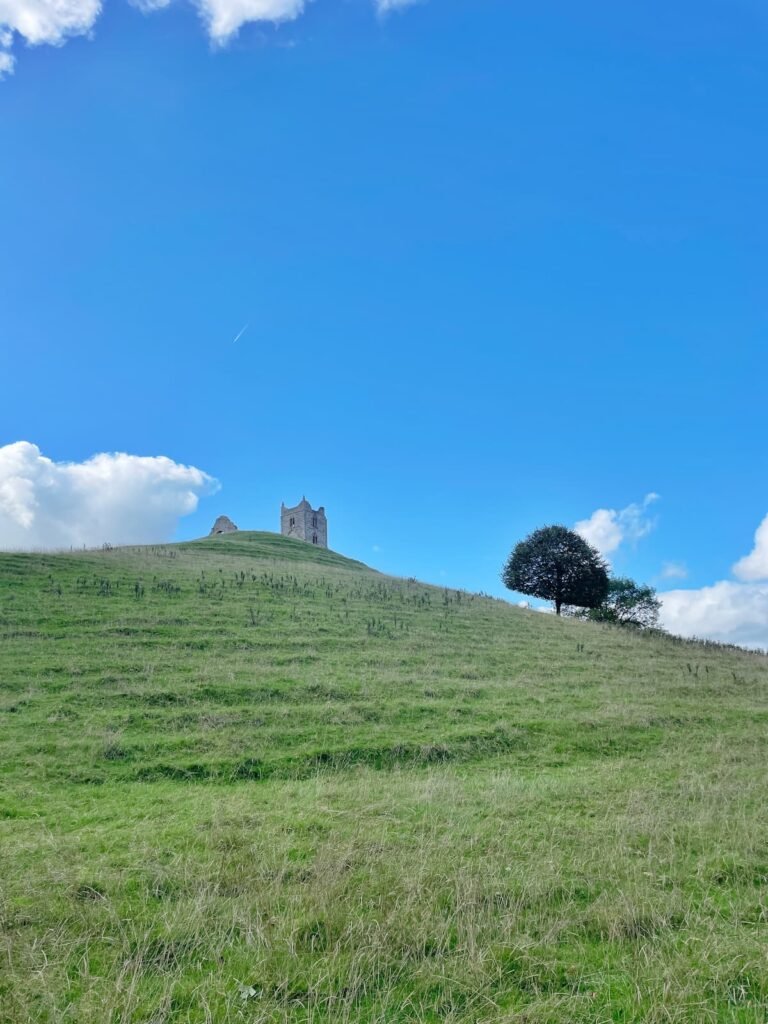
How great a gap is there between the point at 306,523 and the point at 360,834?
86.8m

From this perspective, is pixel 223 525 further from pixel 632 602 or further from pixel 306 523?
pixel 632 602

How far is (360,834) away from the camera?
9.16 m

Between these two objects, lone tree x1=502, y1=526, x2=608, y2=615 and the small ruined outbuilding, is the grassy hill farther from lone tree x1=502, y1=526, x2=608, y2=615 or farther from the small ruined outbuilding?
the small ruined outbuilding

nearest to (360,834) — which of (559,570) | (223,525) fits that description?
(559,570)

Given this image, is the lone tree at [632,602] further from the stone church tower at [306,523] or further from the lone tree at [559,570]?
the stone church tower at [306,523]

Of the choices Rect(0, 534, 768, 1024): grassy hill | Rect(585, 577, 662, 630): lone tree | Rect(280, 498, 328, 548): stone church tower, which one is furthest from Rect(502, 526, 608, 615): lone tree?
Rect(280, 498, 328, 548): stone church tower

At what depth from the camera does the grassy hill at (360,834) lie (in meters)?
5.56

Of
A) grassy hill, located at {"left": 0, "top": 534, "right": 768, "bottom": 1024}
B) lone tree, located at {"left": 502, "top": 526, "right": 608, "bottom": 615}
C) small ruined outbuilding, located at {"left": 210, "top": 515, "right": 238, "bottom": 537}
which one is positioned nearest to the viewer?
grassy hill, located at {"left": 0, "top": 534, "right": 768, "bottom": 1024}

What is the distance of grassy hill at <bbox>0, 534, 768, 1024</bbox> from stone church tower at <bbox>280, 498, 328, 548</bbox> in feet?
226

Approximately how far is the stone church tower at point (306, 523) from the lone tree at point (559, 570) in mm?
41510

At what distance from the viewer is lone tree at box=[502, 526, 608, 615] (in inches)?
2315

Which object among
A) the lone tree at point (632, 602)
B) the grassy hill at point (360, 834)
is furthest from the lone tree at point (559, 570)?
the grassy hill at point (360, 834)

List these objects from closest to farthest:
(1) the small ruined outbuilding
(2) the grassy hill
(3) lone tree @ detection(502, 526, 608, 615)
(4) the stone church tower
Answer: (2) the grassy hill → (3) lone tree @ detection(502, 526, 608, 615) → (1) the small ruined outbuilding → (4) the stone church tower

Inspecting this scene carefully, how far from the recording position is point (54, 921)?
6.46 m
